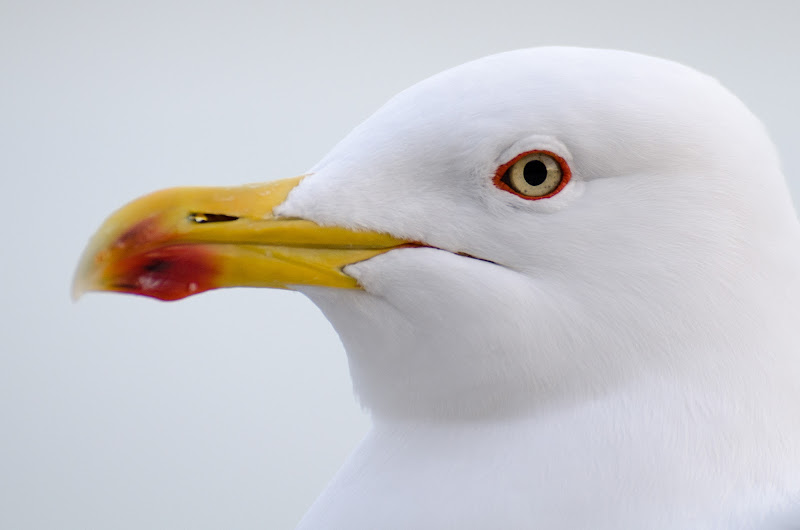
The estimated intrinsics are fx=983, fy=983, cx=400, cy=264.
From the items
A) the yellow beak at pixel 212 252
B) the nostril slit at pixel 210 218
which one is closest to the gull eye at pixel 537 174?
the yellow beak at pixel 212 252

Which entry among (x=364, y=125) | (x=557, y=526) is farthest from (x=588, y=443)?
(x=364, y=125)

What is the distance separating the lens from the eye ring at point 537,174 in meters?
0.75

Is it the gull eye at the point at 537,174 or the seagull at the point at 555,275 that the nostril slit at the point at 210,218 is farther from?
the gull eye at the point at 537,174

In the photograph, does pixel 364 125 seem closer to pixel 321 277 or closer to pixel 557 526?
pixel 321 277

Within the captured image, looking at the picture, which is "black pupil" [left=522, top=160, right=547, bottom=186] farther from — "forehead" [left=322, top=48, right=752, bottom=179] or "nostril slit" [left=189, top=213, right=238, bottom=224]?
"nostril slit" [left=189, top=213, right=238, bottom=224]

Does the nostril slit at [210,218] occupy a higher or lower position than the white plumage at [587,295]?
lower

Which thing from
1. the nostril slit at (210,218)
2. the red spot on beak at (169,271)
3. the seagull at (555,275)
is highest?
the seagull at (555,275)

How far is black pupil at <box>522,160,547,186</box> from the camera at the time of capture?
0.75 m

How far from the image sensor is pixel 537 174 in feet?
2.45

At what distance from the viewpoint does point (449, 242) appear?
2.48ft

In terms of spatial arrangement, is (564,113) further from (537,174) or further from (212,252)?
(212,252)

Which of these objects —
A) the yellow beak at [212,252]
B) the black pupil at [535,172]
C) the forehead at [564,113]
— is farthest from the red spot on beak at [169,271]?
the black pupil at [535,172]

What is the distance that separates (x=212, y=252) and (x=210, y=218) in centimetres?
3

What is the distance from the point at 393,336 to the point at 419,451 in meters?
0.10
